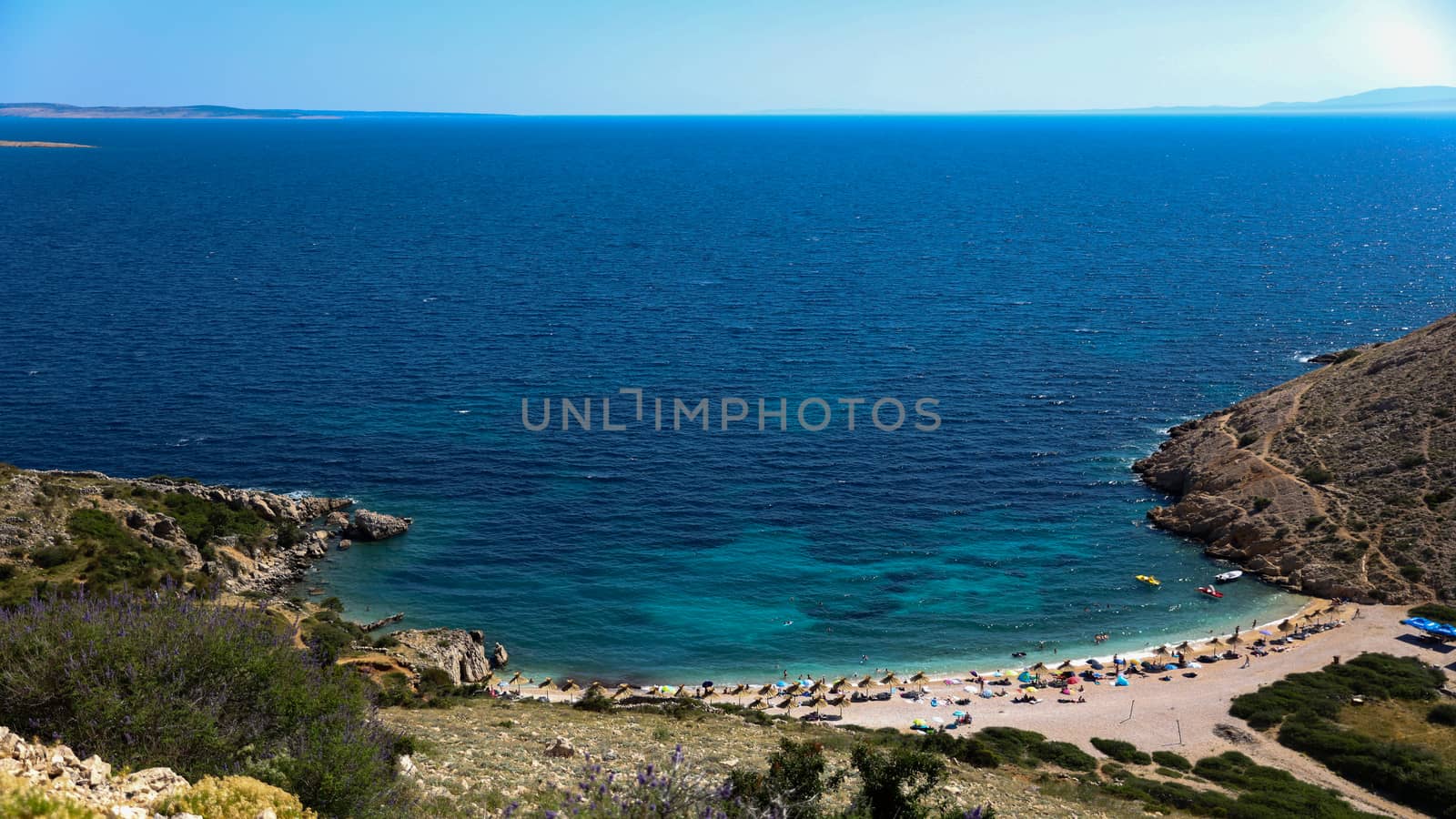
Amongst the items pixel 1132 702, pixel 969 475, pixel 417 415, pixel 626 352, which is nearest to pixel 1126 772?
pixel 1132 702

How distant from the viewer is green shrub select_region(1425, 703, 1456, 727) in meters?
50.4

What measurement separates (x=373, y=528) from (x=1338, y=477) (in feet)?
231

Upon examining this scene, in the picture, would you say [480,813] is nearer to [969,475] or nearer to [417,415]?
[969,475]

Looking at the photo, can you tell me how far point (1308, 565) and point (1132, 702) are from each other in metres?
23.6

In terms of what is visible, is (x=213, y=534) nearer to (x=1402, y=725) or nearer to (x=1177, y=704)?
(x=1177, y=704)

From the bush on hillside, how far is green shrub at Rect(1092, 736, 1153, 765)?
116 feet

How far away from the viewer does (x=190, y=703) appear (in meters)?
23.4

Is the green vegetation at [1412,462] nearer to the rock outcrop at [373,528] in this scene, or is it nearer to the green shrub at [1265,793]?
the green shrub at [1265,793]

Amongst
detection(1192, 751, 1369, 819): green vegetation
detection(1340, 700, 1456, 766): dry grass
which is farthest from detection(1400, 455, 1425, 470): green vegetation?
detection(1192, 751, 1369, 819): green vegetation

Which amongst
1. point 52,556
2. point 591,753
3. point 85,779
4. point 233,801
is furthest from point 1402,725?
point 52,556

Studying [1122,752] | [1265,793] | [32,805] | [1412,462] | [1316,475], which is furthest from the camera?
[1316,475]

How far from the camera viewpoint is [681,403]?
9950 centimetres

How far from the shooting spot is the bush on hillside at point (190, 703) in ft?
72.9

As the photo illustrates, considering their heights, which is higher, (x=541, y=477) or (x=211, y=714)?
(x=211, y=714)
